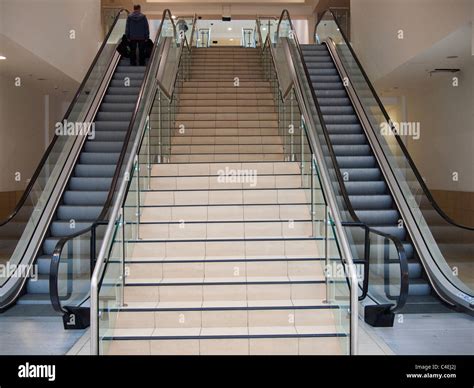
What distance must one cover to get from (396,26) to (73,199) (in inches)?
263

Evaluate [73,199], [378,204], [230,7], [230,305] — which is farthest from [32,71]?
[230,7]

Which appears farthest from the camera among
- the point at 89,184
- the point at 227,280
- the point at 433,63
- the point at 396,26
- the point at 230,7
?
the point at 230,7

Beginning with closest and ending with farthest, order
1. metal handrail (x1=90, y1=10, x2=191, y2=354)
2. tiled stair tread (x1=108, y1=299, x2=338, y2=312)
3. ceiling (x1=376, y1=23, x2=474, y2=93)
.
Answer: metal handrail (x1=90, y1=10, x2=191, y2=354)
tiled stair tread (x1=108, y1=299, x2=338, y2=312)
ceiling (x1=376, y1=23, x2=474, y2=93)

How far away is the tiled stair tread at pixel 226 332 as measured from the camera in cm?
440

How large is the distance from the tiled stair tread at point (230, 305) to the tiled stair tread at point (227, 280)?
22 centimetres

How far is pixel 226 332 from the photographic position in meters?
4.49

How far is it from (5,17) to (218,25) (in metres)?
17.3

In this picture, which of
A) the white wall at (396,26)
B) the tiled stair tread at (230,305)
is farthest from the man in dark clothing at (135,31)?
the tiled stair tread at (230,305)

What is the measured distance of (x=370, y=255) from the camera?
5336mm

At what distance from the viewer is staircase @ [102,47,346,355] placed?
4402 millimetres

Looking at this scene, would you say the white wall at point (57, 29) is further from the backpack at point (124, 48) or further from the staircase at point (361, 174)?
the staircase at point (361, 174)

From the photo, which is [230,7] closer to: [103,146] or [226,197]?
[103,146]

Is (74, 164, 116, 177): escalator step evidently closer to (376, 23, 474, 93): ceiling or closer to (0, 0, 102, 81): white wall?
(0, 0, 102, 81): white wall

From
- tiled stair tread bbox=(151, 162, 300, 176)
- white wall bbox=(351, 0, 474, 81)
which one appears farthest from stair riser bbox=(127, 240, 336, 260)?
white wall bbox=(351, 0, 474, 81)
